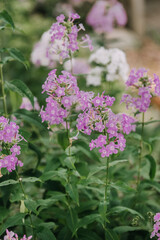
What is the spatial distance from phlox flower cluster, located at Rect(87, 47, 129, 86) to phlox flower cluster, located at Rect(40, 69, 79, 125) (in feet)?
3.96

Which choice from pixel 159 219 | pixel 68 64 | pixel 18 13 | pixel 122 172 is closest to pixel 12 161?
pixel 159 219

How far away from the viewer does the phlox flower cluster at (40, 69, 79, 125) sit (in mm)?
1926

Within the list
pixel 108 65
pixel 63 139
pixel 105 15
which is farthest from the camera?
pixel 105 15

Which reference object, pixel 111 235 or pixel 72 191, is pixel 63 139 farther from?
pixel 111 235

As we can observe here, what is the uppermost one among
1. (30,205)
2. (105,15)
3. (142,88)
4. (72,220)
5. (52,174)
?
(105,15)

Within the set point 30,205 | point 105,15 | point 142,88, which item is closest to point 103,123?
point 142,88

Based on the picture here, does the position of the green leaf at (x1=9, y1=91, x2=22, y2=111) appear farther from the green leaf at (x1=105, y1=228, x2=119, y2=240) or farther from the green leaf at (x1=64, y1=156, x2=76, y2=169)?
the green leaf at (x1=105, y1=228, x2=119, y2=240)

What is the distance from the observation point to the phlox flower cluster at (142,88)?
2.17 metres

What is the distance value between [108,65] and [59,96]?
1.39 meters

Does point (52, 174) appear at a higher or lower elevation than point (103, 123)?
lower

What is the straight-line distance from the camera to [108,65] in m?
3.23

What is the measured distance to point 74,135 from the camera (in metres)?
2.19

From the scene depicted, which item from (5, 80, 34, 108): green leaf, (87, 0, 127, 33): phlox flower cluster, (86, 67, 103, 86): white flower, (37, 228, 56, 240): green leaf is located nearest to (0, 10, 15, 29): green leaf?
(5, 80, 34, 108): green leaf

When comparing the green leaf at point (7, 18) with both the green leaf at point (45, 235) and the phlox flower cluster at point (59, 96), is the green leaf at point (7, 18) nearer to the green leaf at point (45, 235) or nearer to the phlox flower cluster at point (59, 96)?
the phlox flower cluster at point (59, 96)
